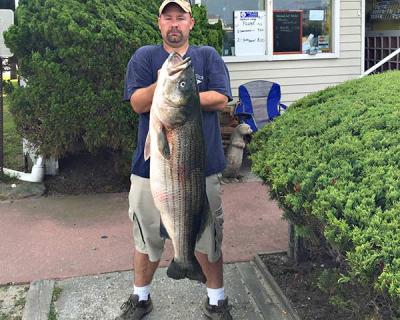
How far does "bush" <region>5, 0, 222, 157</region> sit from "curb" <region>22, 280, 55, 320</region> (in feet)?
6.17

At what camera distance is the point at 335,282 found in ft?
9.25

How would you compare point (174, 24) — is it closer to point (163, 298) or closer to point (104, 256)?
point (163, 298)

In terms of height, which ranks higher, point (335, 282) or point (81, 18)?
point (81, 18)

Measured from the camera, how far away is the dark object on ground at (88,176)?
6094 mm

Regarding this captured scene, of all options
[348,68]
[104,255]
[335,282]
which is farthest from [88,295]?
[348,68]

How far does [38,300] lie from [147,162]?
1.30 metres

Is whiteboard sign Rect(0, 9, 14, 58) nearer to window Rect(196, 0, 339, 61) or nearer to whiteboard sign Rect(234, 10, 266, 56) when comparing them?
window Rect(196, 0, 339, 61)

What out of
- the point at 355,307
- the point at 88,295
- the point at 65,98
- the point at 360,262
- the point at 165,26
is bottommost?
the point at 88,295

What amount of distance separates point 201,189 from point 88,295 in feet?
4.57

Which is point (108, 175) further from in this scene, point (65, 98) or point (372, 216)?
point (372, 216)

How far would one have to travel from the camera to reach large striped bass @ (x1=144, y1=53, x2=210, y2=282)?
2.40m

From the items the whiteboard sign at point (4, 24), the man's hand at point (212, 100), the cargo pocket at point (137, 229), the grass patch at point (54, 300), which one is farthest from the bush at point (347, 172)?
the whiteboard sign at point (4, 24)

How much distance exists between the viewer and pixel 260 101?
7629mm

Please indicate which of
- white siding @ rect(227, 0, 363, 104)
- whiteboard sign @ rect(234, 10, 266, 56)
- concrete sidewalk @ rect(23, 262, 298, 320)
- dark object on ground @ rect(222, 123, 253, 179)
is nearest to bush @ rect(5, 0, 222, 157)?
dark object on ground @ rect(222, 123, 253, 179)
